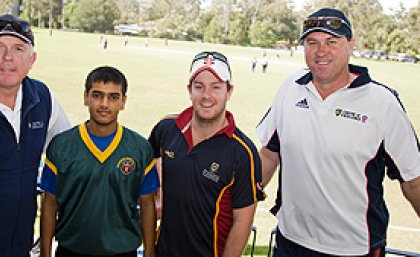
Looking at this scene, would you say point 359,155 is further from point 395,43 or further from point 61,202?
point 395,43

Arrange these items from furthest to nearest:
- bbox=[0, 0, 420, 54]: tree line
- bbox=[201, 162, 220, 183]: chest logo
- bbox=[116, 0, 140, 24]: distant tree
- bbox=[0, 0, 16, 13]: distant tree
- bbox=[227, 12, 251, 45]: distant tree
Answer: bbox=[116, 0, 140, 24]: distant tree, bbox=[227, 12, 251, 45]: distant tree, bbox=[0, 0, 420, 54]: tree line, bbox=[0, 0, 16, 13]: distant tree, bbox=[201, 162, 220, 183]: chest logo

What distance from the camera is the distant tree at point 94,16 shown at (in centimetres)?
6381

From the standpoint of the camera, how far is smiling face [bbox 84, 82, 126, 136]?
2.26 metres

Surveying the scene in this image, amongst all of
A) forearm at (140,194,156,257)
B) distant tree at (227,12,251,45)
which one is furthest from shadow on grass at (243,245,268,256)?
distant tree at (227,12,251,45)

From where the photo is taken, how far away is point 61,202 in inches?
89.5

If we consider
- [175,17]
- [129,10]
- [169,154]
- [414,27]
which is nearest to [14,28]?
[169,154]

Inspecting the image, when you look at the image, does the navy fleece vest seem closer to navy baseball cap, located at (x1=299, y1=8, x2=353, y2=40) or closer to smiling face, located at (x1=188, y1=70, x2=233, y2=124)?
smiling face, located at (x1=188, y1=70, x2=233, y2=124)

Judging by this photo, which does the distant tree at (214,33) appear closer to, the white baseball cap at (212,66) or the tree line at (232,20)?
the tree line at (232,20)

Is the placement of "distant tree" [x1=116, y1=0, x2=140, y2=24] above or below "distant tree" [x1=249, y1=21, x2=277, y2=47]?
above

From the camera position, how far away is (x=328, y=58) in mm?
2307

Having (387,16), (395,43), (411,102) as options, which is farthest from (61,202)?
(387,16)

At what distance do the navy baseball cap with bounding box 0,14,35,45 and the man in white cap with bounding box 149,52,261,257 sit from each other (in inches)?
31.8

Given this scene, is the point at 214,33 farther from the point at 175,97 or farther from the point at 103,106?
the point at 103,106

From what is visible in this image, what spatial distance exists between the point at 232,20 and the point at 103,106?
198ft
